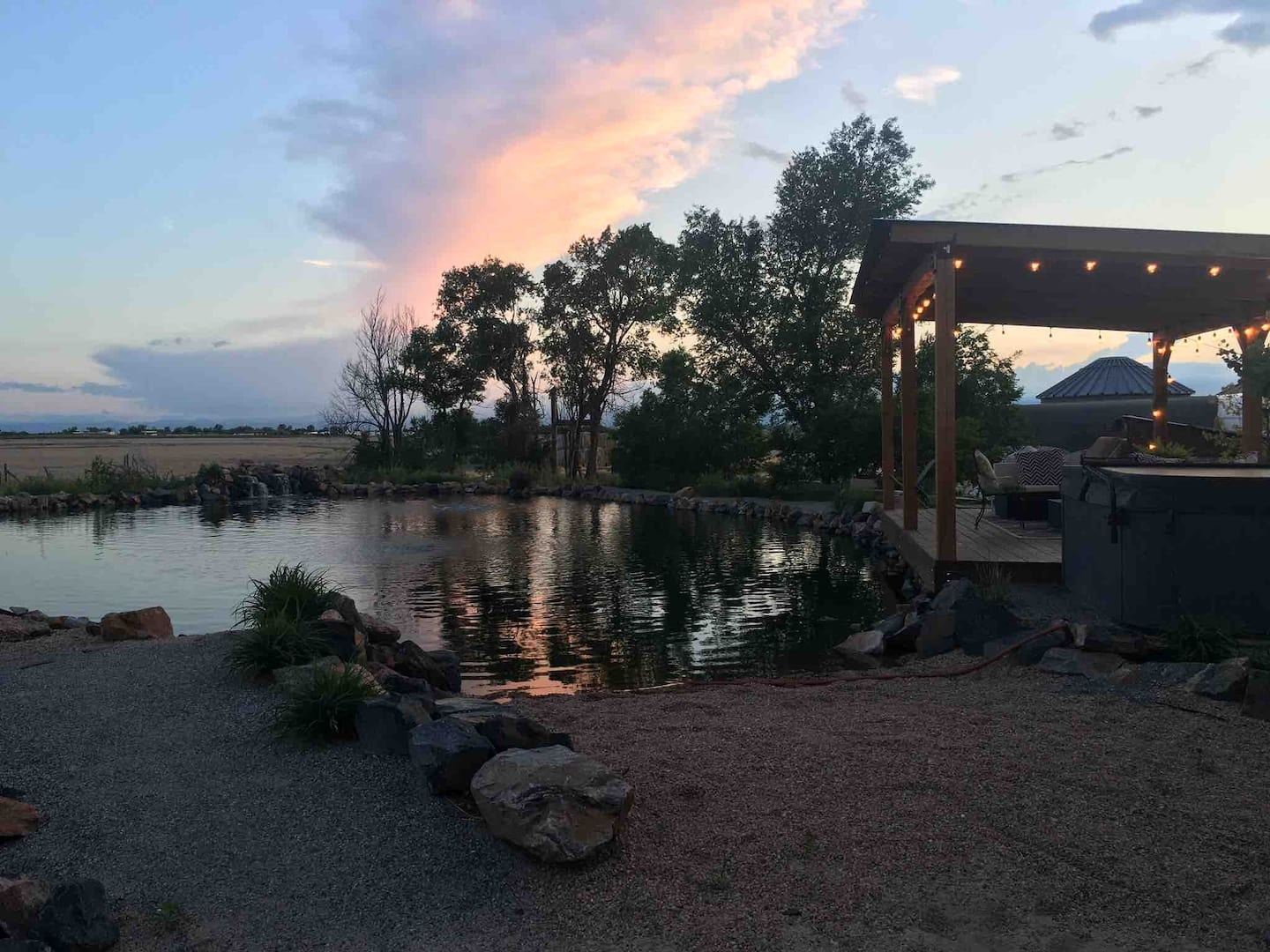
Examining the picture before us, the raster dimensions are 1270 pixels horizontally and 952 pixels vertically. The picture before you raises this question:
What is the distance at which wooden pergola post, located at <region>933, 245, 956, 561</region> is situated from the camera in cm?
748

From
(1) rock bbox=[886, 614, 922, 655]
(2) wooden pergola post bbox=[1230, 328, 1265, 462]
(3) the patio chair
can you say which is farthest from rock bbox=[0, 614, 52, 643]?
(2) wooden pergola post bbox=[1230, 328, 1265, 462]

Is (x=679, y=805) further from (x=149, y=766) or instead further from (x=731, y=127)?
(x=731, y=127)

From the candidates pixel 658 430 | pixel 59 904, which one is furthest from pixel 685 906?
pixel 658 430

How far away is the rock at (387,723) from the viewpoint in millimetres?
3867

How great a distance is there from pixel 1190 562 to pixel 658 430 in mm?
18288

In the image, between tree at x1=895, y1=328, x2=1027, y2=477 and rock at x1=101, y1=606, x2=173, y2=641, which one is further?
tree at x1=895, y1=328, x2=1027, y2=477

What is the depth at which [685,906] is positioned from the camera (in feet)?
9.18

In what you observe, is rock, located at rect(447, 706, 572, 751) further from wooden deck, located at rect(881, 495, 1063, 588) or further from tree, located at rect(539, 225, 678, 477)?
tree, located at rect(539, 225, 678, 477)

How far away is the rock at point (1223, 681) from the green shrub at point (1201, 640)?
35 centimetres

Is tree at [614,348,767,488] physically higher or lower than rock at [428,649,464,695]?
higher

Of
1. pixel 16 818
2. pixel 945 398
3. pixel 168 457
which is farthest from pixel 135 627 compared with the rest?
pixel 168 457

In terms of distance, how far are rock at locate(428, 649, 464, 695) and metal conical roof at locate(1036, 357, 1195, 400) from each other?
1911 cm

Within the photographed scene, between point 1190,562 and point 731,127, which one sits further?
point 731,127

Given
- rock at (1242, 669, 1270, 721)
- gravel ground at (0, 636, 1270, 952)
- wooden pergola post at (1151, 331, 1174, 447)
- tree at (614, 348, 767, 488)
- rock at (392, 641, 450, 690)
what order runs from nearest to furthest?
gravel ground at (0, 636, 1270, 952), rock at (1242, 669, 1270, 721), rock at (392, 641, 450, 690), wooden pergola post at (1151, 331, 1174, 447), tree at (614, 348, 767, 488)
